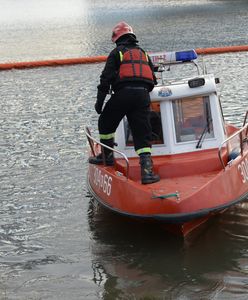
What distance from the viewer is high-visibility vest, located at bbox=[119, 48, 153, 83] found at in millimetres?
7742

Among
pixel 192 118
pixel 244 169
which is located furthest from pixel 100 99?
pixel 244 169

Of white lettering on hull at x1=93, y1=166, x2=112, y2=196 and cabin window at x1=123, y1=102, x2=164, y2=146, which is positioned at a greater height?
cabin window at x1=123, y1=102, x2=164, y2=146

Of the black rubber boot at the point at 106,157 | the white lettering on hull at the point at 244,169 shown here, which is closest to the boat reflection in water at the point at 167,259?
the white lettering on hull at the point at 244,169

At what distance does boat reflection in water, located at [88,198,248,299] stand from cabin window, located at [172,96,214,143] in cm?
118

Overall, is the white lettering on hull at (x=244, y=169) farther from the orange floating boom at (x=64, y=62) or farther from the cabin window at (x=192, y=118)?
the orange floating boom at (x=64, y=62)

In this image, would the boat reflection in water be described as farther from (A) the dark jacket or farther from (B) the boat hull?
(A) the dark jacket

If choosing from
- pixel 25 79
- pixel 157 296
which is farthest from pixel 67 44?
pixel 157 296

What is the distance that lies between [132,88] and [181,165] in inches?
46.3

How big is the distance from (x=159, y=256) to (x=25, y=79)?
16.0m

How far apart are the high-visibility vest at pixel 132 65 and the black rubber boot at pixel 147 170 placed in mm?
998

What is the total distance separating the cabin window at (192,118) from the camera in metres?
8.51

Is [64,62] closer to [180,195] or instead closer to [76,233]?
[76,233]

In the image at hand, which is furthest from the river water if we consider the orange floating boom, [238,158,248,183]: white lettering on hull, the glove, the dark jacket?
the orange floating boom

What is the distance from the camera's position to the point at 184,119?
852 centimetres
